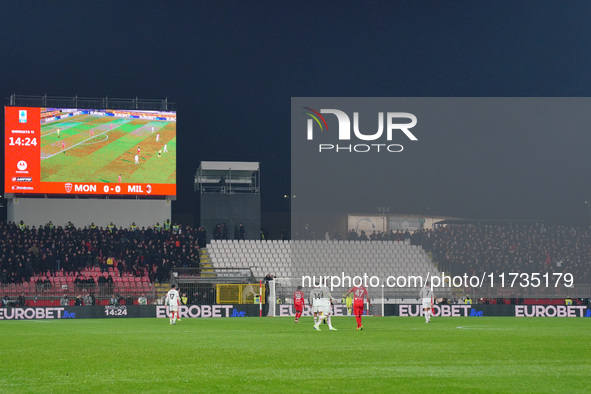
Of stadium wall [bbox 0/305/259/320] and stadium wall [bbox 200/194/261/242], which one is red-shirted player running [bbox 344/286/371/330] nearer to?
stadium wall [bbox 0/305/259/320]

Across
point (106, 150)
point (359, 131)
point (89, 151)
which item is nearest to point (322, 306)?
point (359, 131)

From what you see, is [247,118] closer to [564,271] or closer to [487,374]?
[564,271]

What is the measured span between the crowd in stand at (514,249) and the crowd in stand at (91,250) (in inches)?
696

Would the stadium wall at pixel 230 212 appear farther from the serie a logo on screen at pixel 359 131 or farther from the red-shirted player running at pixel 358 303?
the red-shirted player running at pixel 358 303

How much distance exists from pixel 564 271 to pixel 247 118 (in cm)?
3830

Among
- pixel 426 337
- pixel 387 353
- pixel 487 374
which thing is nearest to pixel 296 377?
pixel 487 374

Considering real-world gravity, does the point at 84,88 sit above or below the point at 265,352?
above

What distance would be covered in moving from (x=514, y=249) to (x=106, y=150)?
2942cm

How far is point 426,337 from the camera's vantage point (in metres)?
24.4

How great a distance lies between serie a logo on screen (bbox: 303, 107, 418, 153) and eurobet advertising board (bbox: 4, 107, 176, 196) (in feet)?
39.4

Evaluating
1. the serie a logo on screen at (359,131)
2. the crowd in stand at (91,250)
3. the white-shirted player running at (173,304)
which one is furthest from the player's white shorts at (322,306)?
the serie a logo on screen at (359,131)

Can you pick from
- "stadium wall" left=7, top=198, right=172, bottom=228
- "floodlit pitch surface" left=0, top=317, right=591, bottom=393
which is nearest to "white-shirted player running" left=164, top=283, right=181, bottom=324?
"floodlit pitch surface" left=0, top=317, right=591, bottom=393

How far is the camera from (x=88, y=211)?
204 ft

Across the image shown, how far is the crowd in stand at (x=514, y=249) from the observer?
52062mm
